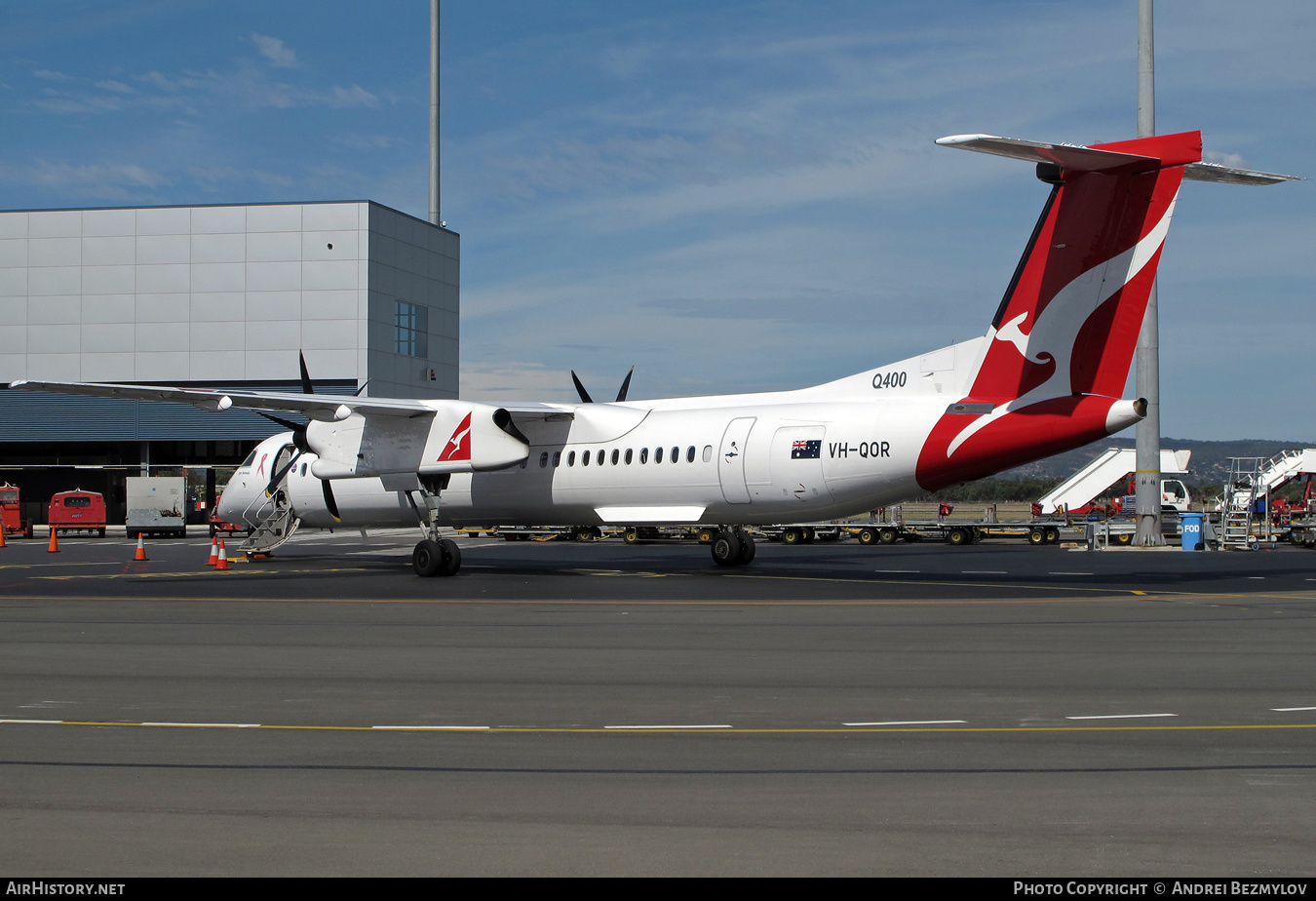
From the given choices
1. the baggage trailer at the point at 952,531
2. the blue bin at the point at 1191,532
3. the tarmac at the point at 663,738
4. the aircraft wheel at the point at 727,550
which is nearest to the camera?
the tarmac at the point at 663,738

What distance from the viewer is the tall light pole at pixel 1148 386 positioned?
111 feet

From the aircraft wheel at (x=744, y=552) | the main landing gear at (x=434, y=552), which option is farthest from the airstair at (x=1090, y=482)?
the main landing gear at (x=434, y=552)

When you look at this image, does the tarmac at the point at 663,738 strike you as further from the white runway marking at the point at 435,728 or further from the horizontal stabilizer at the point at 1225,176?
the horizontal stabilizer at the point at 1225,176

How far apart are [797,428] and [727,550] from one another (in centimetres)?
460

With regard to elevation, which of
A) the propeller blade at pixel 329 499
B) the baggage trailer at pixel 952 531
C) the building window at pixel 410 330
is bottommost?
the baggage trailer at pixel 952 531

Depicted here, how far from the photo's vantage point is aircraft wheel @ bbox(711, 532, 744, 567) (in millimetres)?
24172

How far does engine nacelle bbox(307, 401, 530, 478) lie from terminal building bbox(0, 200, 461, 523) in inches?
1494

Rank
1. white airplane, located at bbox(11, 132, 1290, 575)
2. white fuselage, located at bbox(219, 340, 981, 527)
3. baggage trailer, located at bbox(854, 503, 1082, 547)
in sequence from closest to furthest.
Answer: white airplane, located at bbox(11, 132, 1290, 575) < white fuselage, located at bbox(219, 340, 981, 527) < baggage trailer, located at bbox(854, 503, 1082, 547)

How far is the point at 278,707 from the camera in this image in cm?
851

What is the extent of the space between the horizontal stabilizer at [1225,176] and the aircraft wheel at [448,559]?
1531 centimetres

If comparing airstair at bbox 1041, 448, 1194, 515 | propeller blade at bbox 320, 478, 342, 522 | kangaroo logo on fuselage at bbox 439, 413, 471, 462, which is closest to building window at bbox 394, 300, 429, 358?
airstair at bbox 1041, 448, 1194, 515

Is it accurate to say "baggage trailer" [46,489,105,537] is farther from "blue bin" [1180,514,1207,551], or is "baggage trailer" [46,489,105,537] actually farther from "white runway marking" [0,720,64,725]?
"white runway marking" [0,720,64,725]

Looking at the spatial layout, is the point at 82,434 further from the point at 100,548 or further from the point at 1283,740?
the point at 1283,740

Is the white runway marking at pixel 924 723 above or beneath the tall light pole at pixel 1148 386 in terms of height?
beneath
